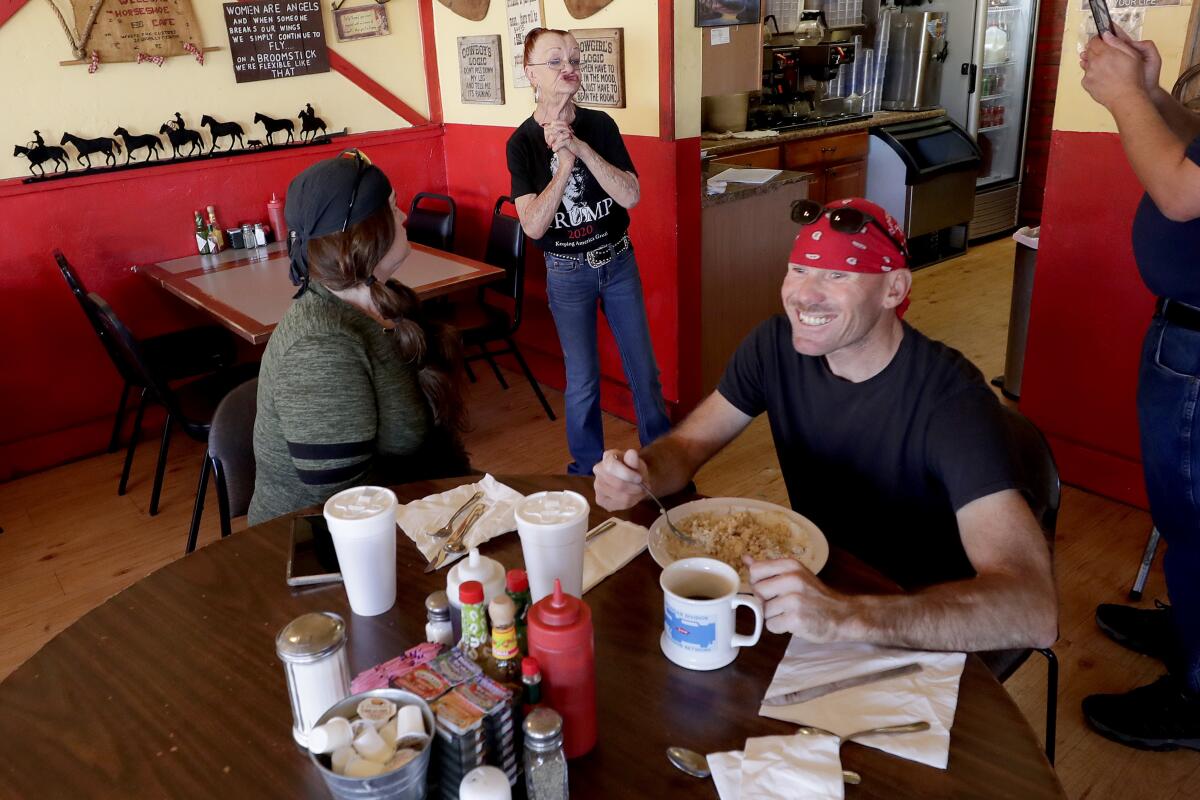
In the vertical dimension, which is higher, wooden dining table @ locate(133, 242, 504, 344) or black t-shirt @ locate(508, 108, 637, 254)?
black t-shirt @ locate(508, 108, 637, 254)

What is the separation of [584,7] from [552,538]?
284 centimetres

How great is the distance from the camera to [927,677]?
1.13 meters

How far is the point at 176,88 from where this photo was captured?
3.78 m

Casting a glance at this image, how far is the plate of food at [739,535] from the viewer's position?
4.49ft

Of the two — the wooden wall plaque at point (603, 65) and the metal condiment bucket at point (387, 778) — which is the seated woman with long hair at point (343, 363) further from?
the wooden wall plaque at point (603, 65)

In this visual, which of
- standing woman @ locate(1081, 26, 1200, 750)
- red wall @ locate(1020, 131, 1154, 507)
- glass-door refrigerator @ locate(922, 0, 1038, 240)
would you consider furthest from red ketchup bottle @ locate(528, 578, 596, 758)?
glass-door refrigerator @ locate(922, 0, 1038, 240)

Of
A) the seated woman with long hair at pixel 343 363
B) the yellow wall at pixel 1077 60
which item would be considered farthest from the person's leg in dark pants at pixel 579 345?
the yellow wall at pixel 1077 60

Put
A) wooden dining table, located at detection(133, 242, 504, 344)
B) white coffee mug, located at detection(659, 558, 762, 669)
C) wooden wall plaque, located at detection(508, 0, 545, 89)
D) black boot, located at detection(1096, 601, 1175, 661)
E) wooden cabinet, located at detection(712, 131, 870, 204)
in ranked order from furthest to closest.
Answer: wooden cabinet, located at detection(712, 131, 870, 204)
wooden wall plaque, located at detection(508, 0, 545, 89)
wooden dining table, located at detection(133, 242, 504, 344)
black boot, located at detection(1096, 601, 1175, 661)
white coffee mug, located at detection(659, 558, 762, 669)

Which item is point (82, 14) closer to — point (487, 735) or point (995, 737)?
point (487, 735)

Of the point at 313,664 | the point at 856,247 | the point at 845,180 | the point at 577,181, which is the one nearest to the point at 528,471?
the point at 577,181

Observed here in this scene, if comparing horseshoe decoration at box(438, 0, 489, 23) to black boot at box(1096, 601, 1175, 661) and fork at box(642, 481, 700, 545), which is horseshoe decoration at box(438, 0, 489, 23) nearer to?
fork at box(642, 481, 700, 545)

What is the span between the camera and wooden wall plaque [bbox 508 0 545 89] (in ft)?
12.1

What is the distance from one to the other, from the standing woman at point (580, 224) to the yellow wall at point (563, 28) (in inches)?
13.5

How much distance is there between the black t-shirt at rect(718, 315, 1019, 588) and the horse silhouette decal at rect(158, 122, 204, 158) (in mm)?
2975
